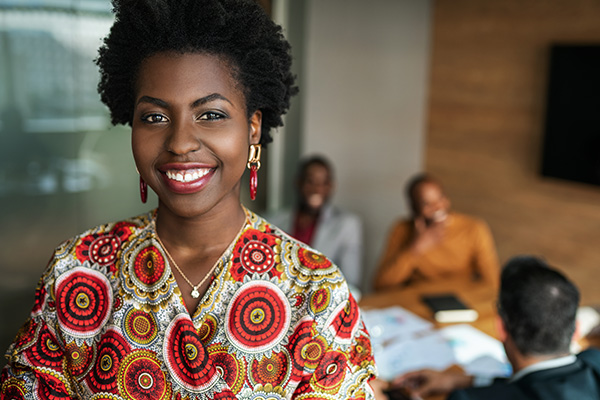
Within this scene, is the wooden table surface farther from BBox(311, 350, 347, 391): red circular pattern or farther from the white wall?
BBox(311, 350, 347, 391): red circular pattern

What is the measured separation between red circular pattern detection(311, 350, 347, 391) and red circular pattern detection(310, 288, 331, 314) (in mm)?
76

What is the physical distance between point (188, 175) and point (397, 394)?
1.36 metres

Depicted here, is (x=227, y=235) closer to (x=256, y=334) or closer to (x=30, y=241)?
(x=256, y=334)

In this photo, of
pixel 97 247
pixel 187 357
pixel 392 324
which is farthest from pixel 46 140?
pixel 187 357

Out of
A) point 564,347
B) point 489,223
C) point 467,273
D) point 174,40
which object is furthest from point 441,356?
point 489,223

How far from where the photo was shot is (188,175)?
1.03 metres

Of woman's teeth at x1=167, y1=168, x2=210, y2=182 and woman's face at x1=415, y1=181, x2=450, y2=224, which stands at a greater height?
woman's teeth at x1=167, y1=168, x2=210, y2=182

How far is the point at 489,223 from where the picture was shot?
453 cm

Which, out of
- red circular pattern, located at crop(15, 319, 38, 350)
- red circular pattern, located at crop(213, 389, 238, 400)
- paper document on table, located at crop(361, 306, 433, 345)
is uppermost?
red circular pattern, located at crop(15, 319, 38, 350)

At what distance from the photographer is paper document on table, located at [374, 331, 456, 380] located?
7.49 ft

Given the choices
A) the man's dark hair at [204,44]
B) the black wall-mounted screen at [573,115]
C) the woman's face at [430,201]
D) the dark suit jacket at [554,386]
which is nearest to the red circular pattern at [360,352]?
the man's dark hair at [204,44]

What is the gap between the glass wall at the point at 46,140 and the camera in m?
2.91

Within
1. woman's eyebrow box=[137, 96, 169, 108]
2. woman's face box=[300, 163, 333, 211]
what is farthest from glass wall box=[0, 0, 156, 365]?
woman's eyebrow box=[137, 96, 169, 108]

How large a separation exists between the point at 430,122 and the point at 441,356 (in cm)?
291
